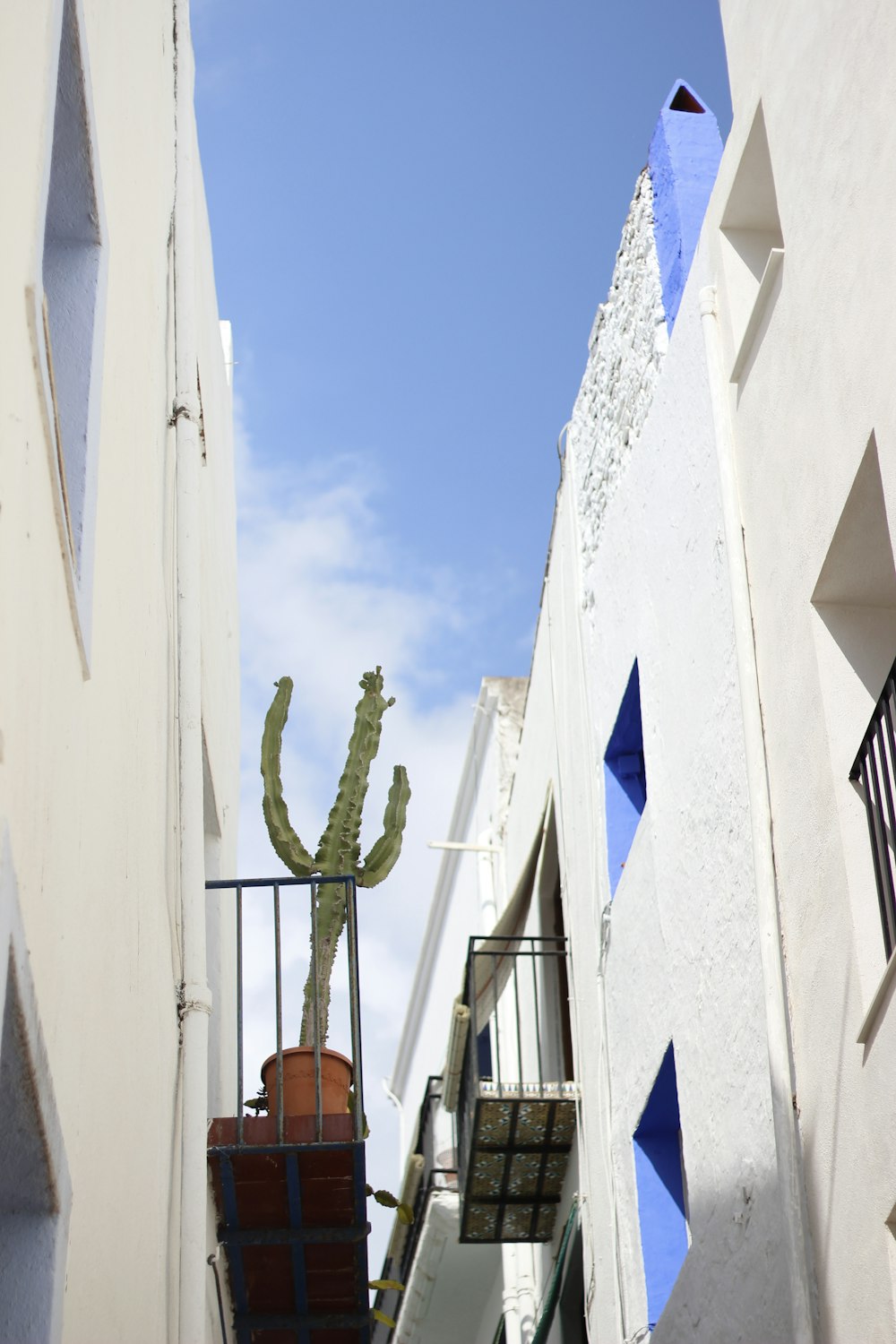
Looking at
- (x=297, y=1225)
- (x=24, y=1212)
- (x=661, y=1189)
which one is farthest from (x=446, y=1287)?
(x=24, y=1212)

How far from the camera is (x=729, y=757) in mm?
7891

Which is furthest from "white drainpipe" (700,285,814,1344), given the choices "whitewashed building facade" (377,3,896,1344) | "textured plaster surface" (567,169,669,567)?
"textured plaster surface" (567,169,669,567)

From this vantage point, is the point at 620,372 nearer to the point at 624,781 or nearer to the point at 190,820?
the point at 624,781

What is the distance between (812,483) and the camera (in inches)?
272

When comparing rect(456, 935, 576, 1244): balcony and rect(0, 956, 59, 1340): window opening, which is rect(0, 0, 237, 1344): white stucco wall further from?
rect(456, 935, 576, 1244): balcony

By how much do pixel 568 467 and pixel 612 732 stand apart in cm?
258

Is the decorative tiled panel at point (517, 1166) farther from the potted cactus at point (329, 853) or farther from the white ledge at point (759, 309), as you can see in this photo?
the white ledge at point (759, 309)

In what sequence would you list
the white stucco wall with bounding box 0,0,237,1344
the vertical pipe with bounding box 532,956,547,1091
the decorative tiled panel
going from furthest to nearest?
1. the vertical pipe with bounding box 532,956,547,1091
2. the decorative tiled panel
3. the white stucco wall with bounding box 0,0,237,1344

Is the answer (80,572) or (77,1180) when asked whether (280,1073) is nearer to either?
(77,1180)

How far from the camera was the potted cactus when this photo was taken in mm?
7941

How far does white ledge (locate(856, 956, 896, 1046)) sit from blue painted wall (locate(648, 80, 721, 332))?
16.5ft

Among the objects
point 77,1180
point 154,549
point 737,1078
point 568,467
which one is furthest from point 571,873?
point 77,1180

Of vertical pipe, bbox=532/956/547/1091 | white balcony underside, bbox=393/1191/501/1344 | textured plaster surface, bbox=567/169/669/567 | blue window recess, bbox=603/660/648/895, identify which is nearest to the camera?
textured plaster surface, bbox=567/169/669/567

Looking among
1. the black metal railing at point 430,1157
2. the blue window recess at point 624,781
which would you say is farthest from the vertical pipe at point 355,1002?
the black metal railing at point 430,1157
